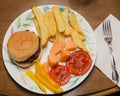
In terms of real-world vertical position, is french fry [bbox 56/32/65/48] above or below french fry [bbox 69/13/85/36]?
below

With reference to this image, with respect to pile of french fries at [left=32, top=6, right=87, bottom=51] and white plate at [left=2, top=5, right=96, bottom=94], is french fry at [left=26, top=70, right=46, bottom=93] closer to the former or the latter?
white plate at [left=2, top=5, right=96, bottom=94]

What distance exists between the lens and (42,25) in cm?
124

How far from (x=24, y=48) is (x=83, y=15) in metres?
0.35

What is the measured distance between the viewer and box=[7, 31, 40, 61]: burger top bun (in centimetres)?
114

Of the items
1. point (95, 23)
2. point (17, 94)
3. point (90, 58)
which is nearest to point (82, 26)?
point (95, 23)

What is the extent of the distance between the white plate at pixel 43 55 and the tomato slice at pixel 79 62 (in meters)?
0.02

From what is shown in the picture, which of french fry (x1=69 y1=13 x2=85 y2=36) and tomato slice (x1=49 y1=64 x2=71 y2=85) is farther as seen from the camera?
french fry (x1=69 y1=13 x2=85 y2=36)

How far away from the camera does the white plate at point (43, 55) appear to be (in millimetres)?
1128

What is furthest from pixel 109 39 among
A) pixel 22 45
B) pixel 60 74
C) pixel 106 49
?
pixel 22 45

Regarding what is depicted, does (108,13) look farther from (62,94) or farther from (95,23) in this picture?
(62,94)

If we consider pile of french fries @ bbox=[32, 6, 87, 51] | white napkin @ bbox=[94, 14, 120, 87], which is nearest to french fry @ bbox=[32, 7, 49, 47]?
pile of french fries @ bbox=[32, 6, 87, 51]

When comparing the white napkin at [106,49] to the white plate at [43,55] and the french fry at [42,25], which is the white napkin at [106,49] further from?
the french fry at [42,25]

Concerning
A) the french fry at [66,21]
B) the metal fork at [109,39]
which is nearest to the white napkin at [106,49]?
the metal fork at [109,39]

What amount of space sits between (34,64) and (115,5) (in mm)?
503
